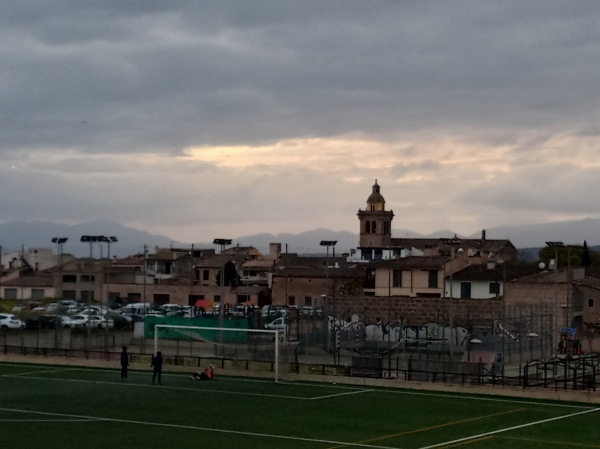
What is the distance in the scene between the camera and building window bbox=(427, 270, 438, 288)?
103m

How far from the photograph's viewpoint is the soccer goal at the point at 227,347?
55.2 meters

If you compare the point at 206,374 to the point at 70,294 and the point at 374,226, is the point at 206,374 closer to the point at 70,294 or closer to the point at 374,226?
the point at 70,294

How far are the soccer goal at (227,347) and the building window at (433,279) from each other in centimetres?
→ 3773

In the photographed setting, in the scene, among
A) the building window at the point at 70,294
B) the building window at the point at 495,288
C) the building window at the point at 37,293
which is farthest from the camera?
the building window at the point at 70,294

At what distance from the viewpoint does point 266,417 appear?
40.6 m

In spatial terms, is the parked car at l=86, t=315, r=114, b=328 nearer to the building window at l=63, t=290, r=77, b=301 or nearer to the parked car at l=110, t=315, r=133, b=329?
the parked car at l=110, t=315, r=133, b=329

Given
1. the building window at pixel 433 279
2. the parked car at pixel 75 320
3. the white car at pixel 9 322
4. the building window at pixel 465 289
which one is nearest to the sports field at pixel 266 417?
the white car at pixel 9 322

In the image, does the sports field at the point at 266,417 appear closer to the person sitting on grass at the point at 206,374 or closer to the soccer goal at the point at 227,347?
the person sitting on grass at the point at 206,374

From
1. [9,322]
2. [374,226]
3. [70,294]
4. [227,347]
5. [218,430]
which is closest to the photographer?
[218,430]

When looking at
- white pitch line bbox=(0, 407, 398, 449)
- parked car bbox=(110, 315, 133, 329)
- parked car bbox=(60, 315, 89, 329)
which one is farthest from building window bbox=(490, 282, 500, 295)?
white pitch line bbox=(0, 407, 398, 449)

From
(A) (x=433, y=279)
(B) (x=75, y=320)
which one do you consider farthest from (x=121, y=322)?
(A) (x=433, y=279)

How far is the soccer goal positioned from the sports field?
252 centimetres

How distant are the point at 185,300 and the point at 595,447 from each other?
93.1 meters

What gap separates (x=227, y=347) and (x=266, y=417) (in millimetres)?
22226
